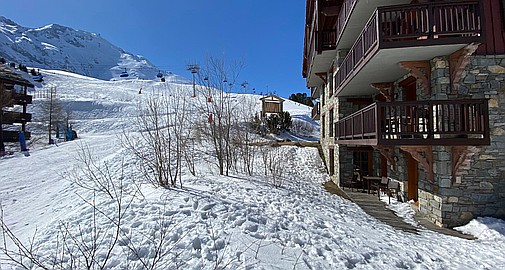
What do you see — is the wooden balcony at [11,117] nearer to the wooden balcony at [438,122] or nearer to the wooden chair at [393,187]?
the wooden balcony at [438,122]

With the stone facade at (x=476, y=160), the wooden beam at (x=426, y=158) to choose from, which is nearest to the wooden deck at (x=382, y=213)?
the stone facade at (x=476, y=160)

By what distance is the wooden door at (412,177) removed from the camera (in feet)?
30.2

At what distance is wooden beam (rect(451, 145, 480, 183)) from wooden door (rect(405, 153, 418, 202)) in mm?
2245

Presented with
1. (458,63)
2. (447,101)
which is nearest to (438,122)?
(447,101)

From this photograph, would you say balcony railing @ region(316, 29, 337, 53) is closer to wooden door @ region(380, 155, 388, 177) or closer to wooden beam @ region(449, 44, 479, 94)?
wooden door @ region(380, 155, 388, 177)

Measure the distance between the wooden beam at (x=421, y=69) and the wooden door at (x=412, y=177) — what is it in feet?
9.36

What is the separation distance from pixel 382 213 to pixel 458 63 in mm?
4759

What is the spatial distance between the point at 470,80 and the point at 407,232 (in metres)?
4.31

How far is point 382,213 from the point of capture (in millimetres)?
8453

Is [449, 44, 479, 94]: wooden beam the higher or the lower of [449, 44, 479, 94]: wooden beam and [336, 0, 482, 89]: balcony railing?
the lower

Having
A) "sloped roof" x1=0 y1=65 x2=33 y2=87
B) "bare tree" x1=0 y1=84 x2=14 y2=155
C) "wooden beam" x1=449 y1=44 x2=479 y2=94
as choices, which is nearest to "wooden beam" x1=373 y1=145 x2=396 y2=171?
"wooden beam" x1=449 y1=44 x2=479 y2=94

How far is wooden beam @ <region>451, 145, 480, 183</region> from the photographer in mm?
6551

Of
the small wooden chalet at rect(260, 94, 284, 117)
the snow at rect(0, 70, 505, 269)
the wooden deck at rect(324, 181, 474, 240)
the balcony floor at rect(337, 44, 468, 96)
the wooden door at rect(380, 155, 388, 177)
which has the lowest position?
the wooden deck at rect(324, 181, 474, 240)

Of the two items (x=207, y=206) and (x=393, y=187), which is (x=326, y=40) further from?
(x=207, y=206)
